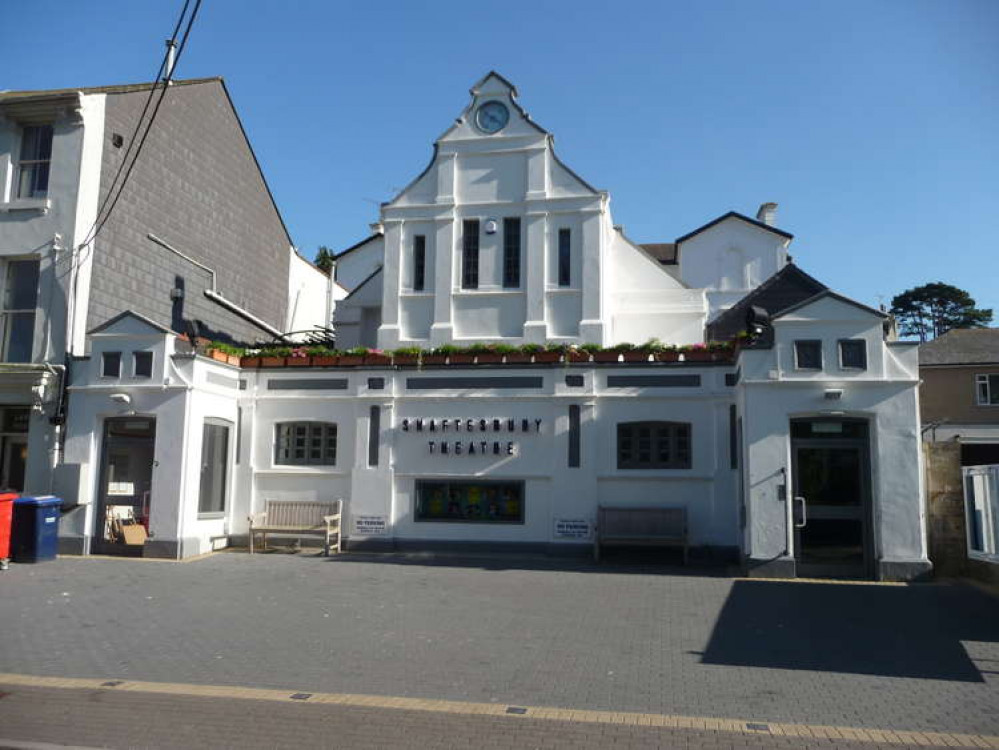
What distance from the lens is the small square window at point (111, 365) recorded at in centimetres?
1670

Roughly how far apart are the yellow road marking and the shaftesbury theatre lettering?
9945 mm

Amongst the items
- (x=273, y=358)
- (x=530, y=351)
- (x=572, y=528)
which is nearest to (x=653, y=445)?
(x=572, y=528)

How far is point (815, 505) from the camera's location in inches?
561

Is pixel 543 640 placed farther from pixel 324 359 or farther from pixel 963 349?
pixel 963 349

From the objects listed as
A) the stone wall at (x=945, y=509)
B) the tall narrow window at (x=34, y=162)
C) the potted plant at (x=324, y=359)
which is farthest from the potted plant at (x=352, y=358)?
the stone wall at (x=945, y=509)

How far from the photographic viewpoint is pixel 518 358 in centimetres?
1717

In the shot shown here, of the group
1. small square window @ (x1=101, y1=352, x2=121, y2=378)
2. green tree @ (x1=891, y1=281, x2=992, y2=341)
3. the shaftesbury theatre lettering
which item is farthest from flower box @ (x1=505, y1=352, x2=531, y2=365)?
green tree @ (x1=891, y1=281, x2=992, y2=341)

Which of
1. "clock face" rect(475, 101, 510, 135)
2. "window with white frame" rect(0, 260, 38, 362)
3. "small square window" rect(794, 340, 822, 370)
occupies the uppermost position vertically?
"clock face" rect(475, 101, 510, 135)

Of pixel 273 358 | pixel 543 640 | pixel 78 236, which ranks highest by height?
pixel 78 236

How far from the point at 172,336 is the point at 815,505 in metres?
12.8

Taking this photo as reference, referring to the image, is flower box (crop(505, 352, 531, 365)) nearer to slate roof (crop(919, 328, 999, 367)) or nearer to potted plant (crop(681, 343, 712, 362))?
potted plant (crop(681, 343, 712, 362))

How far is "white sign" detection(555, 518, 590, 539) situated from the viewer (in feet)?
54.0

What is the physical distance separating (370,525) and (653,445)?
6.20 m

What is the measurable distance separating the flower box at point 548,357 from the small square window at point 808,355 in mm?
4738
